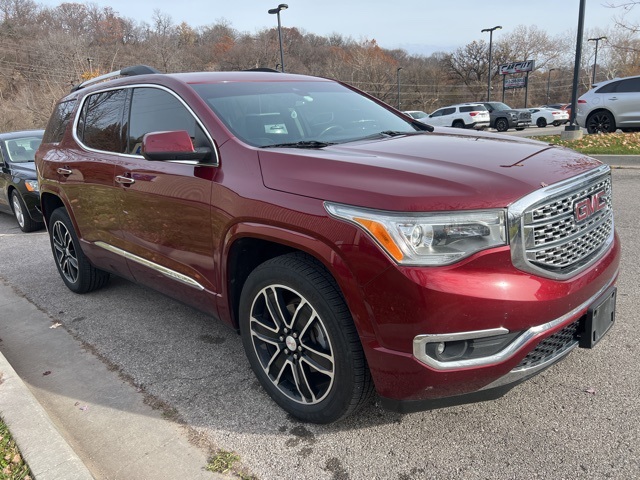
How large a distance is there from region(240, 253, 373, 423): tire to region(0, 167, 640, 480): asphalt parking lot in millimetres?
169

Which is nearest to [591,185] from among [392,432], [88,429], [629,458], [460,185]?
[460,185]

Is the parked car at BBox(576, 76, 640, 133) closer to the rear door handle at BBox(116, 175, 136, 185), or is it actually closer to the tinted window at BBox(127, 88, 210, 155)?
the tinted window at BBox(127, 88, 210, 155)

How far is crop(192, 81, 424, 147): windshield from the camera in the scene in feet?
9.83

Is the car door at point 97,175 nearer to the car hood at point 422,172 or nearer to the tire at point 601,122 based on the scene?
the car hood at point 422,172

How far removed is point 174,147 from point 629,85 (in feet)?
47.0

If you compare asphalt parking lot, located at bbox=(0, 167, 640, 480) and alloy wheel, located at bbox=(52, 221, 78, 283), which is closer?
asphalt parking lot, located at bbox=(0, 167, 640, 480)

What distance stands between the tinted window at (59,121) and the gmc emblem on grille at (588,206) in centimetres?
427

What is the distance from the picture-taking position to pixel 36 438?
2.49 metres

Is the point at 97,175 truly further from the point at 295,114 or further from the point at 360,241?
the point at 360,241

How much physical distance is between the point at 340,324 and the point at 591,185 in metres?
1.38

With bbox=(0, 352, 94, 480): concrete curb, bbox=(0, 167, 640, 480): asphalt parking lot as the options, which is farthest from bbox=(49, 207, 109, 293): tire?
bbox=(0, 352, 94, 480): concrete curb

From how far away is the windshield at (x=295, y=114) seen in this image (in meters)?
3.00

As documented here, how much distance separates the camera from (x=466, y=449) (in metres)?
2.37

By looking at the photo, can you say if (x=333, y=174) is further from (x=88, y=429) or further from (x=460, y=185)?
(x=88, y=429)
